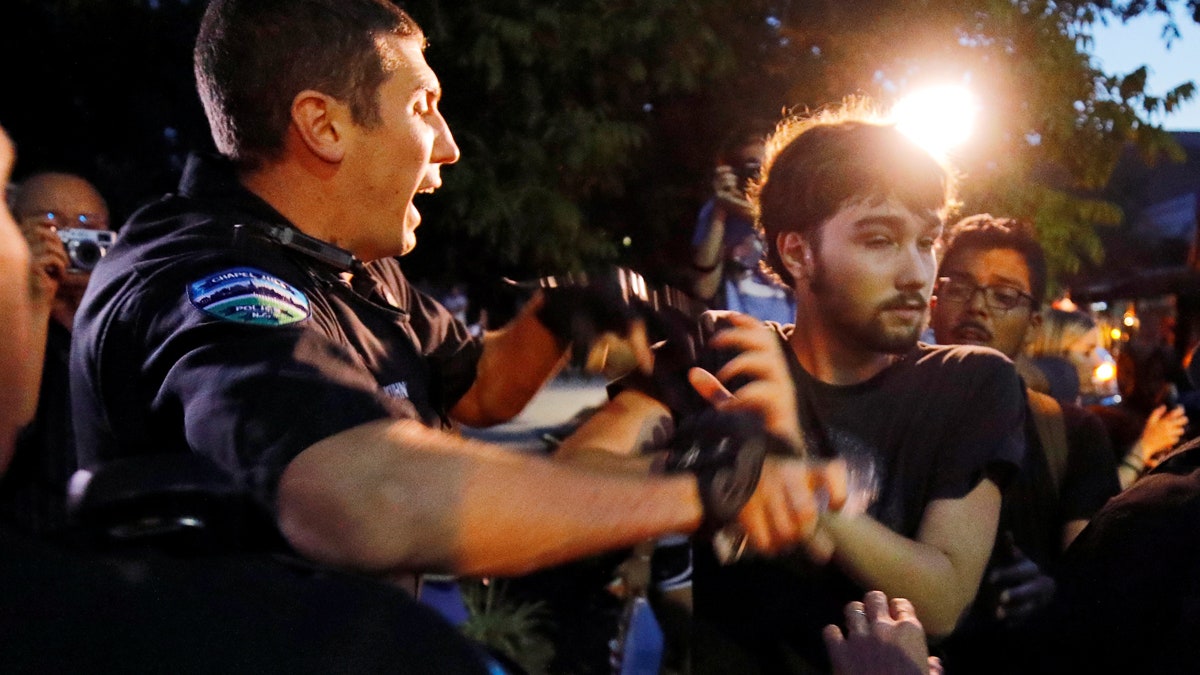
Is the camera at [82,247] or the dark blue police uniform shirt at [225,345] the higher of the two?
the dark blue police uniform shirt at [225,345]

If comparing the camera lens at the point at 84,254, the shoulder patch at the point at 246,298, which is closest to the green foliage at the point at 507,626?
the camera lens at the point at 84,254

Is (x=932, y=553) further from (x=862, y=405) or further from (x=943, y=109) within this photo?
(x=943, y=109)

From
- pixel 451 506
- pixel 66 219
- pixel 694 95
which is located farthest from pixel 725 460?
pixel 694 95

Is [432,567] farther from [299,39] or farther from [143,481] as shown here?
[299,39]

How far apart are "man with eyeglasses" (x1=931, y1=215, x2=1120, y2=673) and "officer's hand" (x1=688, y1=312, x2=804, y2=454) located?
483 millimetres

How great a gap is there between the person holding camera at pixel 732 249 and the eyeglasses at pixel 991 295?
107 cm

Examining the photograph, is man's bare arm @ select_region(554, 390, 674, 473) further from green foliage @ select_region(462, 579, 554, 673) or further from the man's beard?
green foliage @ select_region(462, 579, 554, 673)

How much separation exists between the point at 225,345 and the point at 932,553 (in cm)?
125

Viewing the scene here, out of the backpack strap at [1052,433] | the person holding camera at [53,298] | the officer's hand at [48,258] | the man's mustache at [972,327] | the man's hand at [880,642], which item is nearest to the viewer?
the man's hand at [880,642]

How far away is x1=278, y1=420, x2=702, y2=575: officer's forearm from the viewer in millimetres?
1334

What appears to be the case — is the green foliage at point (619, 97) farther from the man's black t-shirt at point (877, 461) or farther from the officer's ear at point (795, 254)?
the man's black t-shirt at point (877, 461)

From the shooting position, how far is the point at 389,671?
72cm

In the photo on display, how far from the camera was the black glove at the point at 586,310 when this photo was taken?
201 centimetres

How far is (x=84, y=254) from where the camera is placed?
124 inches
